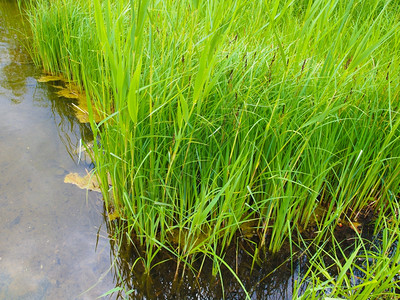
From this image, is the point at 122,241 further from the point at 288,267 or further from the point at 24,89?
the point at 24,89

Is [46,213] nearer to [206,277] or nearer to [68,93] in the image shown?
[206,277]

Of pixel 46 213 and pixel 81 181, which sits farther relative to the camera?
pixel 81 181

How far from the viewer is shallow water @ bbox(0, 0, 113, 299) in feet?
4.38

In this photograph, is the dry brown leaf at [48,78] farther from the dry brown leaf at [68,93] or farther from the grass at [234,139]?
the grass at [234,139]

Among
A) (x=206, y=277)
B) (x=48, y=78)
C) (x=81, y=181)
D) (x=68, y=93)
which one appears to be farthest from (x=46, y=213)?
(x=48, y=78)

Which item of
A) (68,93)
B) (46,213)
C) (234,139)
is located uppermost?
→ (234,139)

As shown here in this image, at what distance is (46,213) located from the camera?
1.63m

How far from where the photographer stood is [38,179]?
Answer: 182cm

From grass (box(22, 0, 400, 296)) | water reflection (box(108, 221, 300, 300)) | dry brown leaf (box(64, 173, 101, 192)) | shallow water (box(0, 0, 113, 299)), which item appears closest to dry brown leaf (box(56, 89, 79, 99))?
shallow water (box(0, 0, 113, 299))

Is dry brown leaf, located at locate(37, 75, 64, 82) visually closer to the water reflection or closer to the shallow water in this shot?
the shallow water

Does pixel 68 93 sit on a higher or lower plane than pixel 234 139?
lower

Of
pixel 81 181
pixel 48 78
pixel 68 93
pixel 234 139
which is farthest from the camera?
pixel 48 78

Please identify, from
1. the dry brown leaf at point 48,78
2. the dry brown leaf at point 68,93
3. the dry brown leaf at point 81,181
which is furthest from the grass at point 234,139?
the dry brown leaf at point 48,78

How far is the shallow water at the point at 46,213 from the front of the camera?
4.38 feet
